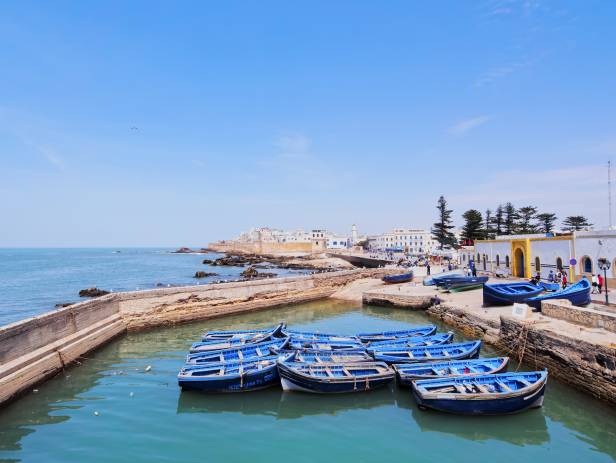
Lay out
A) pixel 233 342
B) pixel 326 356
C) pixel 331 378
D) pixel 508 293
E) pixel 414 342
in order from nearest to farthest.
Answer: pixel 331 378 < pixel 326 356 < pixel 414 342 < pixel 233 342 < pixel 508 293

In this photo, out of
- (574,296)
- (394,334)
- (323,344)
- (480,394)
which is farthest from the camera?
(574,296)

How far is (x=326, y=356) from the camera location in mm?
14867

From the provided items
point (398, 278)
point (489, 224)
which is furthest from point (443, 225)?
point (398, 278)

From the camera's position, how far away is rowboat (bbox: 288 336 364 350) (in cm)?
1633

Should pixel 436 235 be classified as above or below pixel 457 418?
above

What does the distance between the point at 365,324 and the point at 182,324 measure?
39.1 ft

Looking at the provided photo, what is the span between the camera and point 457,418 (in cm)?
1091

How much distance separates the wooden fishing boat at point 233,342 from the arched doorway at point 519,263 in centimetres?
2385

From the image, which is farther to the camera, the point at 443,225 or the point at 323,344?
the point at 443,225

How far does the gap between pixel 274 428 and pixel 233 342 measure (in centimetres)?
741

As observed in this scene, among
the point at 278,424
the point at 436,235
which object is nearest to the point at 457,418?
the point at 278,424

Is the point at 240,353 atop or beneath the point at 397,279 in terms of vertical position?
beneath

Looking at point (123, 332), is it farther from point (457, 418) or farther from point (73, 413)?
point (457, 418)

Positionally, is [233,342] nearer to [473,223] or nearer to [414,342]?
[414,342]
